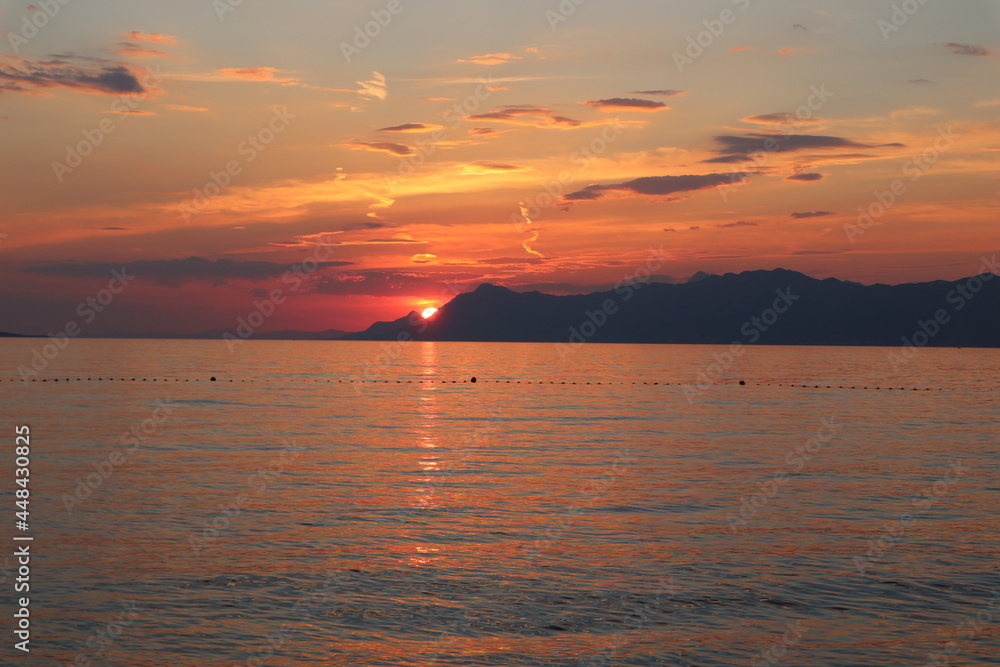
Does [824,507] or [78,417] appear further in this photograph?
[78,417]

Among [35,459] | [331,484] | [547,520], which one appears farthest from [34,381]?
[547,520]

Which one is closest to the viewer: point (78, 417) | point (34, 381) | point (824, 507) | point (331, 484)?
point (824, 507)

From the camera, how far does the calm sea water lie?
19328 mm

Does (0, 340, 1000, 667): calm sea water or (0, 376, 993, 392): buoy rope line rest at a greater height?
(0, 376, 993, 392): buoy rope line

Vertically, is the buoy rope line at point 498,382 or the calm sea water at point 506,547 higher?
the buoy rope line at point 498,382

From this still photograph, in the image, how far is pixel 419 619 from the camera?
20.6 meters

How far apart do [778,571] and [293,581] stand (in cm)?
1465

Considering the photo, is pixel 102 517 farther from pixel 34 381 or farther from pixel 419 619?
pixel 34 381

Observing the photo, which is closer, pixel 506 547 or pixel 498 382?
pixel 506 547

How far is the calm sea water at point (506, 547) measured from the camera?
1933cm

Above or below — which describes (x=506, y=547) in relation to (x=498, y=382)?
below

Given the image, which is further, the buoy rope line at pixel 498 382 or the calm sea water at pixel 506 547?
the buoy rope line at pixel 498 382

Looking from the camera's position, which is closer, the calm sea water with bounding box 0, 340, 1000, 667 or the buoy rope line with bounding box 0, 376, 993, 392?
the calm sea water with bounding box 0, 340, 1000, 667

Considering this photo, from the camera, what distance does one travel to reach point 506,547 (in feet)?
90.5
